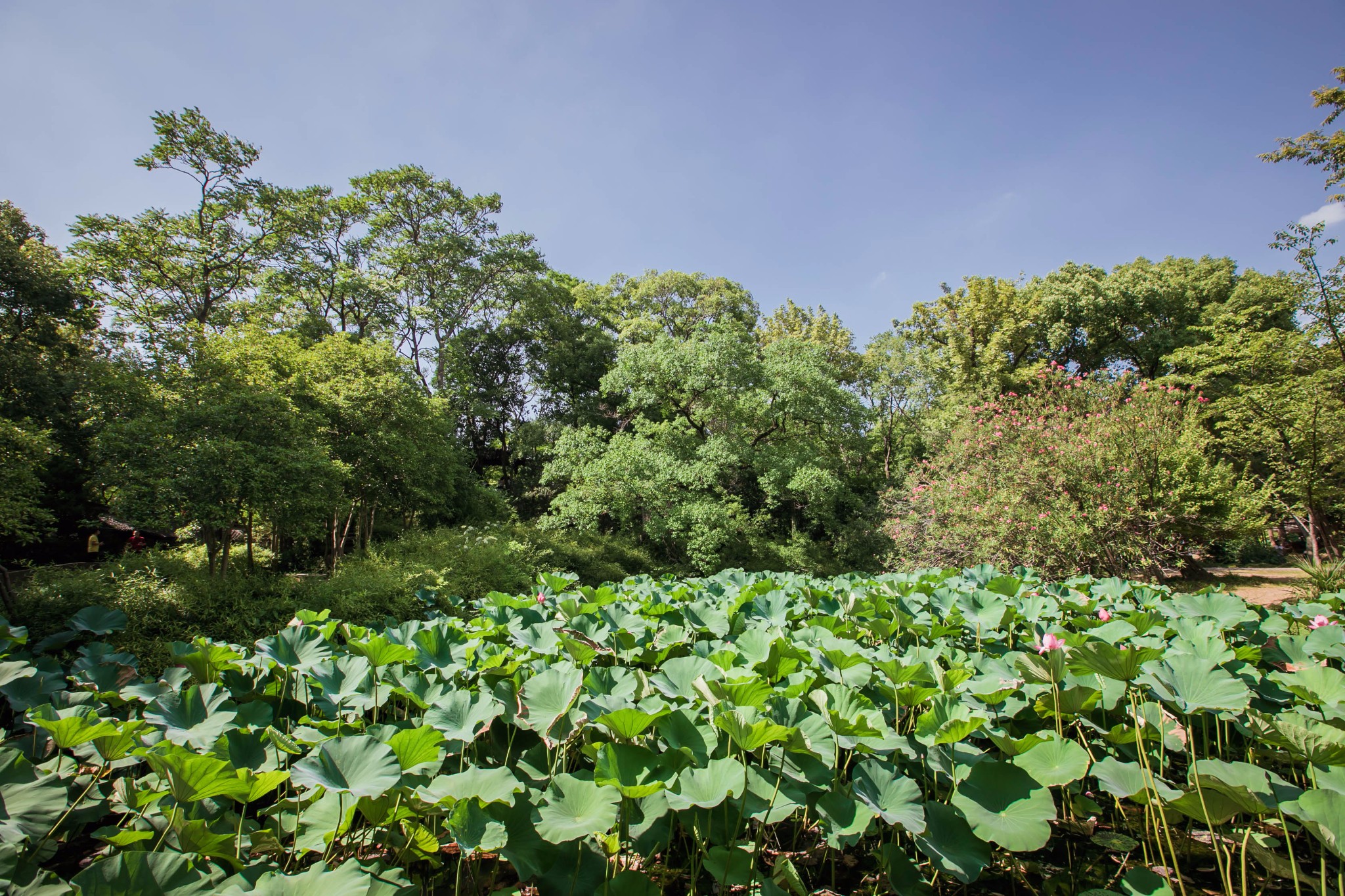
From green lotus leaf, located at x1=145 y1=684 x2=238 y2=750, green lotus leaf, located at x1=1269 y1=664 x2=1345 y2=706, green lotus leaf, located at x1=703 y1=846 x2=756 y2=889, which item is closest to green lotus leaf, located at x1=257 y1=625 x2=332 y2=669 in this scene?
green lotus leaf, located at x1=145 y1=684 x2=238 y2=750

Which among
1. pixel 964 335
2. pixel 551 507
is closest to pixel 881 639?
pixel 551 507

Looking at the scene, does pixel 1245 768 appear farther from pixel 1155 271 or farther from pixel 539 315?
pixel 1155 271

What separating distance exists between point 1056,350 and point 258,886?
1860cm

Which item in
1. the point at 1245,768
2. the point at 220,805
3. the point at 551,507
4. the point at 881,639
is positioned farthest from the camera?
the point at 551,507

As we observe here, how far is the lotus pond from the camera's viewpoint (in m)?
0.95

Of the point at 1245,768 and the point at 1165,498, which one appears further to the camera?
the point at 1165,498

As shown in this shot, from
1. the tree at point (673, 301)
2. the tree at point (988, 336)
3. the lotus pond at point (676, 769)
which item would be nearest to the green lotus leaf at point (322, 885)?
the lotus pond at point (676, 769)

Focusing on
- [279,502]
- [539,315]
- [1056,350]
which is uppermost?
[539,315]

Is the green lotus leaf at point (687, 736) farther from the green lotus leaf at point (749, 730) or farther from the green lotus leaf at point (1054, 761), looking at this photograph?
the green lotus leaf at point (1054, 761)

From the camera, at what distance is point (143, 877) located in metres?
0.76

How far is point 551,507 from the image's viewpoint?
11.5 m

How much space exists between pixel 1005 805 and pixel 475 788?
100cm

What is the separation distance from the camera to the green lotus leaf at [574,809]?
917 millimetres

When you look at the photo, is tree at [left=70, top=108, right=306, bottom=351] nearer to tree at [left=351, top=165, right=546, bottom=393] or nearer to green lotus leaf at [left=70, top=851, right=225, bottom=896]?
tree at [left=351, top=165, right=546, bottom=393]
